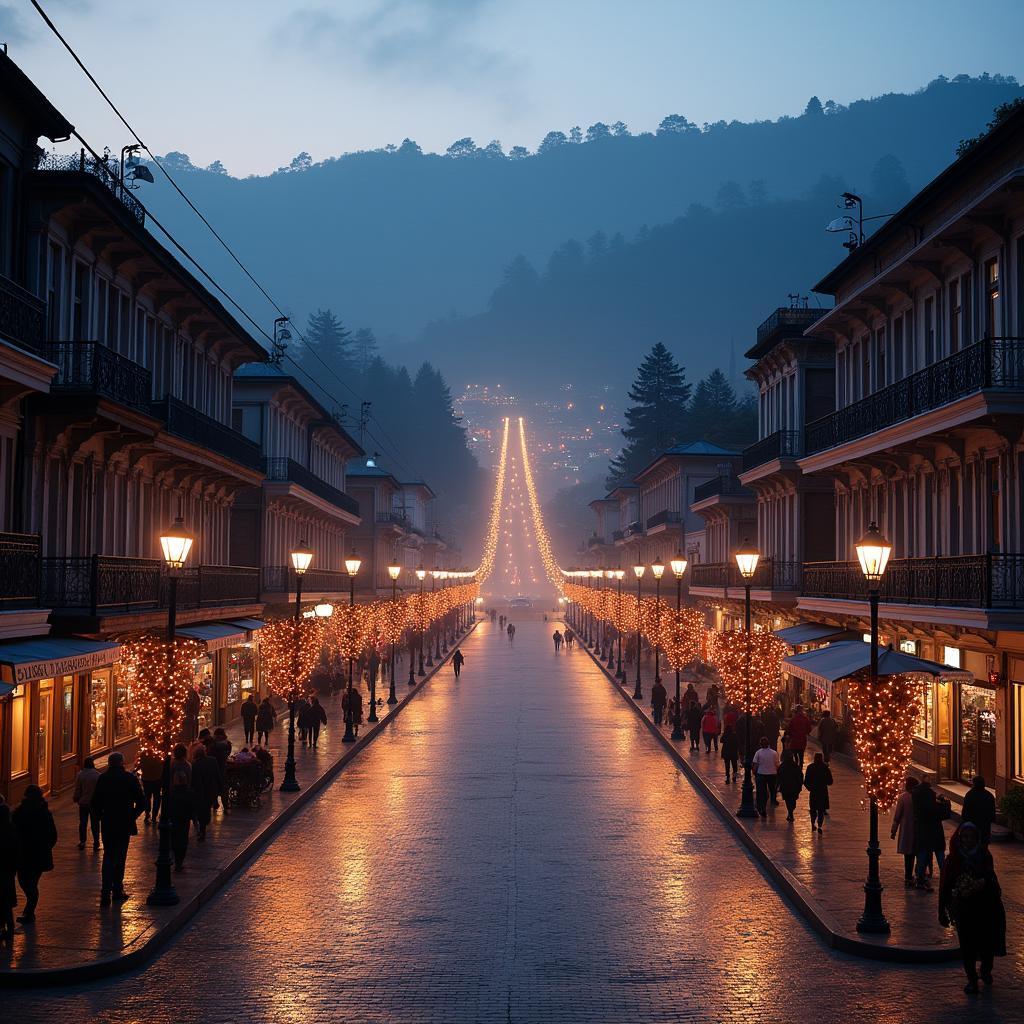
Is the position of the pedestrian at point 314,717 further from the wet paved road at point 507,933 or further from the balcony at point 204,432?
the balcony at point 204,432

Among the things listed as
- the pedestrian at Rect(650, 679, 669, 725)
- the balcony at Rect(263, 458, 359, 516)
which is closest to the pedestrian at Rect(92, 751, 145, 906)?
the balcony at Rect(263, 458, 359, 516)

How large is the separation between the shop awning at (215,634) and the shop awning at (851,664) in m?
13.2

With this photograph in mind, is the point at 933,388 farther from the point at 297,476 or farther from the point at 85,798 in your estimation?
the point at 297,476

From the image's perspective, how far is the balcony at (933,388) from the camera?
21766 millimetres

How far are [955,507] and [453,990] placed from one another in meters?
17.7

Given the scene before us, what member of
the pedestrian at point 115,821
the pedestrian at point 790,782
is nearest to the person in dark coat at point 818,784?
the pedestrian at point 790,782

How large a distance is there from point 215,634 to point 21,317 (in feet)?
40.7

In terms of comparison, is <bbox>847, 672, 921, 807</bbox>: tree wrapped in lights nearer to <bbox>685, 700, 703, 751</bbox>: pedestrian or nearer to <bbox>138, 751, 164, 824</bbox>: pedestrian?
<bbox>138, 751, 164, 824</bbox>: pedestrian

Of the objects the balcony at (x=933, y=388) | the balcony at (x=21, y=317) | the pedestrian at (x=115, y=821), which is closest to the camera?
the pedestrian at (x=115, y=821)

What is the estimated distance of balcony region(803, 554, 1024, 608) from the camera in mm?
21422

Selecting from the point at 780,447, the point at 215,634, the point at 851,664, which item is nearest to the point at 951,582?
the point at 851,664

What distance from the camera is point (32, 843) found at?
594 inches

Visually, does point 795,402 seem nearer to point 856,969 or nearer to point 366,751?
point 366,751

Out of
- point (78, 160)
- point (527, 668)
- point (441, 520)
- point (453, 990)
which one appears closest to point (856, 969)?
point (453, 990)
